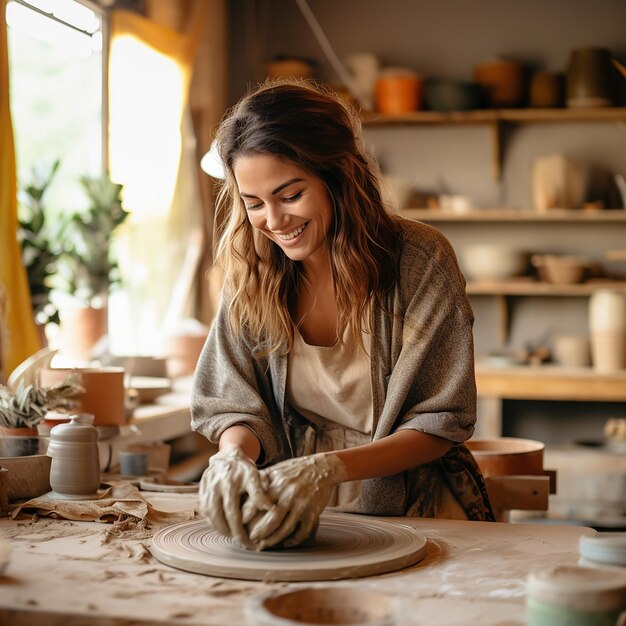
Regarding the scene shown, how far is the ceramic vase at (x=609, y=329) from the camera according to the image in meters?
4.63

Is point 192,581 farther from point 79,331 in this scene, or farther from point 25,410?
point 79,331

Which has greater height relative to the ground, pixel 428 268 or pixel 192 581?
pixel 428 268

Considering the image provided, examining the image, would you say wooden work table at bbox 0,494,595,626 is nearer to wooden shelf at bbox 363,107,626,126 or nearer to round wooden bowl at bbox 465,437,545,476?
round wooden bowl at bbox 465,437,545,476

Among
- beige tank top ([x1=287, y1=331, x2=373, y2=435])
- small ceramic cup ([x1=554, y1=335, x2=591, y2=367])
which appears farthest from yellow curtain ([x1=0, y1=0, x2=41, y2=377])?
small ceramic cup ([x1=554, y1=335, x2=591, y2=367])

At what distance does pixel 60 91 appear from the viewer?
4223 mm

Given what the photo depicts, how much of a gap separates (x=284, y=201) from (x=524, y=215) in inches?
132

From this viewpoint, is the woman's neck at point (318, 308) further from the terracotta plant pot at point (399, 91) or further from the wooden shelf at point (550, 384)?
the terracotta plant pot at point (399, 91)

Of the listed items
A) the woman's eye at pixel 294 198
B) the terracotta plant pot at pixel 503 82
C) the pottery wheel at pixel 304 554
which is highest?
the terracotta plant pot at pixel 503 82

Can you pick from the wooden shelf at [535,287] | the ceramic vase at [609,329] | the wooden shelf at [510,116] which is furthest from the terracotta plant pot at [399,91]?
the ceramic vase at [609,329]

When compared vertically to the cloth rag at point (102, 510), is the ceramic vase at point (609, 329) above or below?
above

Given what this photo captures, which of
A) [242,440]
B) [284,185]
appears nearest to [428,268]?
[284,185]

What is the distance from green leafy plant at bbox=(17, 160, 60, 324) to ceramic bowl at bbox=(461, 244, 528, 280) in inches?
91.9

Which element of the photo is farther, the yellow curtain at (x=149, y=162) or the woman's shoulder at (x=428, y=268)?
the yellow curtain at (x=149, y=162)

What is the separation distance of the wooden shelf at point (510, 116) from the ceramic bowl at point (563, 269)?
0.74m
